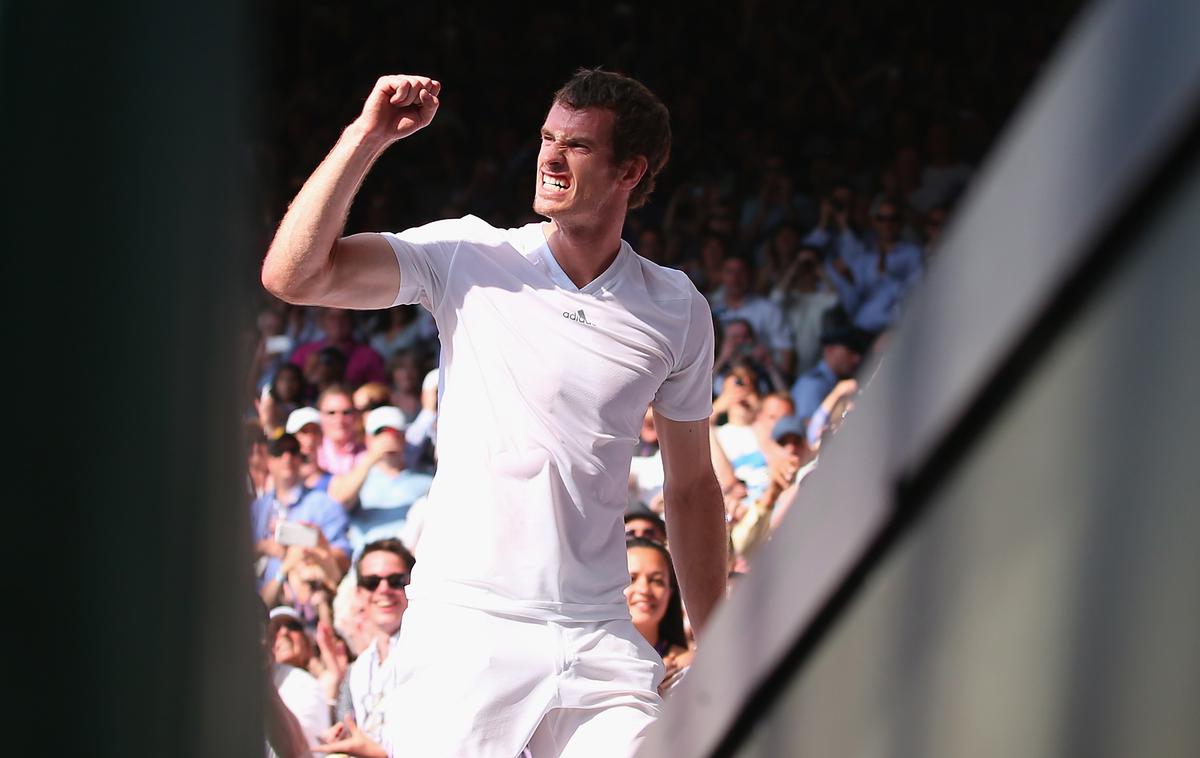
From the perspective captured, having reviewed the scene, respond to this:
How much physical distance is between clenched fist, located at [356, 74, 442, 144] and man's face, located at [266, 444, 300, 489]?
4390 millimetres

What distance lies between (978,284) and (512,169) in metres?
10.9

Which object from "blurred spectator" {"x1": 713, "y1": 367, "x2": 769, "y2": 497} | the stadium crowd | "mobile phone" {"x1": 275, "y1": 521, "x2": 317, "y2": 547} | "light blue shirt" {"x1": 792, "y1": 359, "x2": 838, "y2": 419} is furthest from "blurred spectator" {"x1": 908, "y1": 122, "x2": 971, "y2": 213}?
"mobile phone" {"x1": 275, "y1": 521, "x2": 317, "y2": 547}

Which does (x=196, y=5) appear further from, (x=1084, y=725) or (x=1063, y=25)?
(x=1063, y=25)

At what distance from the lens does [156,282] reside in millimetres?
583

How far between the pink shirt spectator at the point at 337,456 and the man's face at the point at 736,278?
2.72 meters

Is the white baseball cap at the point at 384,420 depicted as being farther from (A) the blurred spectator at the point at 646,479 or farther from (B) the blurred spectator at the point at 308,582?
(A) the blurred spectator at the point at 646,479

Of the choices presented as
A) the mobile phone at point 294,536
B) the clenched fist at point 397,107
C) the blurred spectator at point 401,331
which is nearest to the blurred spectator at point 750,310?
the blurred spectator at point 401,331

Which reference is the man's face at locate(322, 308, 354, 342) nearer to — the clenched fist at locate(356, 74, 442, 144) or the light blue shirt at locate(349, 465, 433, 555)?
the light blue shirt at locate(349, 465, 433, 555)

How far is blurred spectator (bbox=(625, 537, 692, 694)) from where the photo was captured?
14.9ft

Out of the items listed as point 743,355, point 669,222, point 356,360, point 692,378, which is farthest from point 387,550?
point 669,222

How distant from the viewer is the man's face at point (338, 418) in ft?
22.8

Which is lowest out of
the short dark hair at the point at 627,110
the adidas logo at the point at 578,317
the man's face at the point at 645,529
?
the man's face at the point at 645,529

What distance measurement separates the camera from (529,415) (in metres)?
2.57

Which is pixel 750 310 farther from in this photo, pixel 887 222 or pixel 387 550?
pixel 387 550
